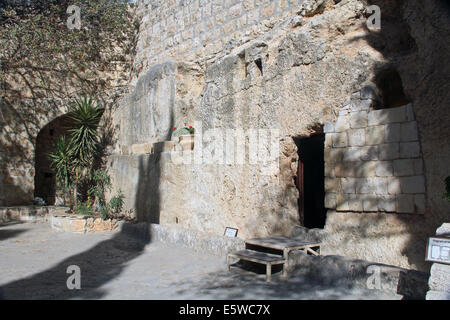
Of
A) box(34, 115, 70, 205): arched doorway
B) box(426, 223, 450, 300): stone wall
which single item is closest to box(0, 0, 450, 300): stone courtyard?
box(426, 223, 450, 300): stone wall

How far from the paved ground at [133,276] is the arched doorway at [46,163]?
5705 millimetres

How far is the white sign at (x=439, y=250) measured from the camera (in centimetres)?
281

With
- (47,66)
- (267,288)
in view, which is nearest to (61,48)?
(47,66)

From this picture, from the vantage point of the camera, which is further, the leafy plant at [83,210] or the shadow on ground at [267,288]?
the leafy plant at [83,210]

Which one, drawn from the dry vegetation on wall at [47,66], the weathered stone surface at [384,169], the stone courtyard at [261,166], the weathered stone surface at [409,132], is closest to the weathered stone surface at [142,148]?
the stone courtyard at [261,166]

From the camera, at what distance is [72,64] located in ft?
39.5

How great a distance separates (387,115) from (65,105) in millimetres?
10077

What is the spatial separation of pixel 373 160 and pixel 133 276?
303 cm

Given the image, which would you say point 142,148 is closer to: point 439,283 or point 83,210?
point 83,210

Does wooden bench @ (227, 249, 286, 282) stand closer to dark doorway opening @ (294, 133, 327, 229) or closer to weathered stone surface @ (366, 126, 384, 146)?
weathered stone surface @ (366, 126, 384, 146)

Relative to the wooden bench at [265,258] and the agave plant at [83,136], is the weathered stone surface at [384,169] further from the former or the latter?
the agave plant at [83,136]

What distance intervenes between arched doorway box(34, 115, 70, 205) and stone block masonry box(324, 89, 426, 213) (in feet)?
33.3

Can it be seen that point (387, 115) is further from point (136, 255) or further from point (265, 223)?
point (136, 255)
